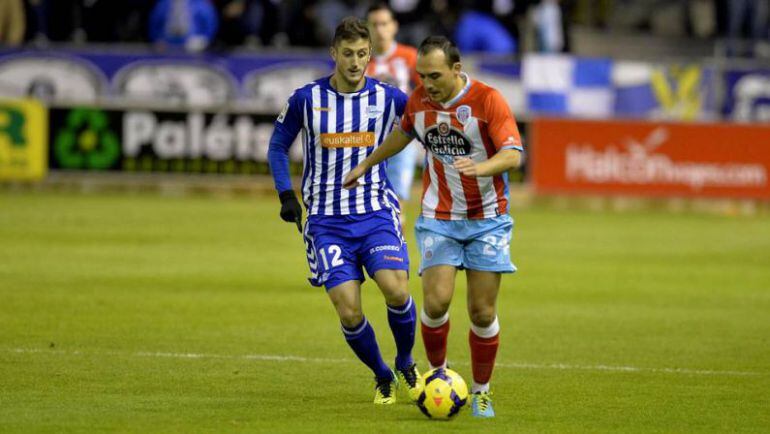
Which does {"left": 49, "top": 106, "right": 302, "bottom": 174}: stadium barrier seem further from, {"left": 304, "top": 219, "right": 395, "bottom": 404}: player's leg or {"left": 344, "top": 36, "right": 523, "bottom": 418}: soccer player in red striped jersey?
{"left": 344, "top": 36, "right": 523, "bottom": 418}: soccer player in red striped jersey

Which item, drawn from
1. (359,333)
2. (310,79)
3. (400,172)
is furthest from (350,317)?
(310,79)

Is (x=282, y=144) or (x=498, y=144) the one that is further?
(x=282, y=144)

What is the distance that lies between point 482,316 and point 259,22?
17.7 m

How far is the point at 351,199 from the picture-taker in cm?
883

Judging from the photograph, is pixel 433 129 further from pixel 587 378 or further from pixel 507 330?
pixel 507 330

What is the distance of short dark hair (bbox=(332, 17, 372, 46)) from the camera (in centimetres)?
857

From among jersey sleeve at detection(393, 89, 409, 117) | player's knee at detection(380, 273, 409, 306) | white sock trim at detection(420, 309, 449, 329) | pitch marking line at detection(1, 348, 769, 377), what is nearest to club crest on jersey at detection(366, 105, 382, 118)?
jersey sleeve at detection(393, 89, 409, 117)

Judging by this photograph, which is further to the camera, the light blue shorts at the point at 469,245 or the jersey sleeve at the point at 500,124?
the light blue shorts at the point at 469,245

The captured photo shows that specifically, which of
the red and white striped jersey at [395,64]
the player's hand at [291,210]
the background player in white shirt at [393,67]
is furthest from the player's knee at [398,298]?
the red and white striped jersey at [395,64]

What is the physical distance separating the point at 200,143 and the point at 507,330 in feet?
40.6

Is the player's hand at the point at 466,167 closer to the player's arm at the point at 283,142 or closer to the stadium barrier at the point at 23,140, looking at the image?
the player's arm at the point at 283,142

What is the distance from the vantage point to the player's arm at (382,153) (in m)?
8.59

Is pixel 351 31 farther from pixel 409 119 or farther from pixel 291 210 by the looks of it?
pixel 291 210

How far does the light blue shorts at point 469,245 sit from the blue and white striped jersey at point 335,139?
0.47 meters
